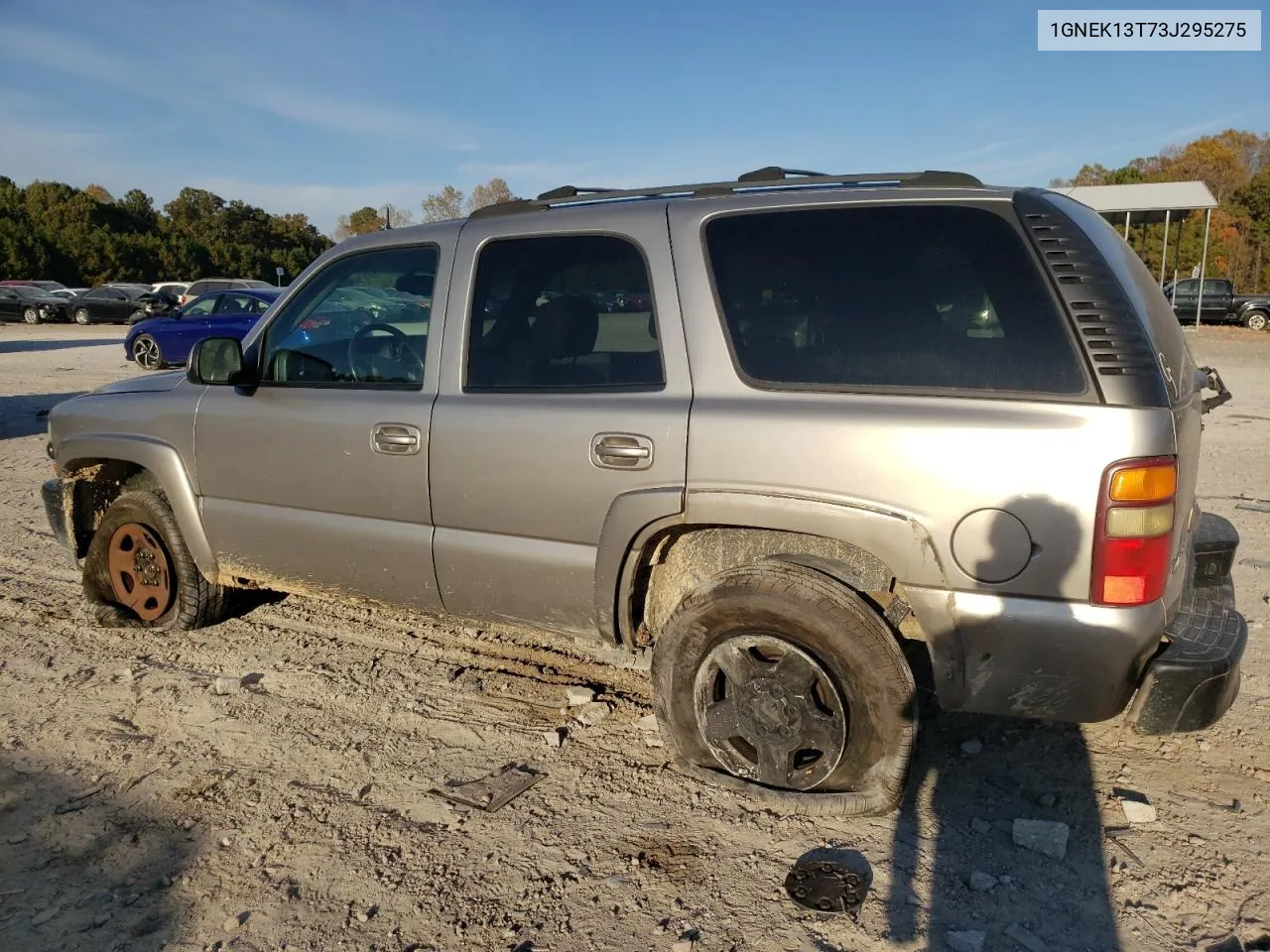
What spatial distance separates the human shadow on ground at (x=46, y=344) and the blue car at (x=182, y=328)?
6256 millimetres

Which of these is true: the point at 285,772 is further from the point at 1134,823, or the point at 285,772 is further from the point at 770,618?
the point at 1134,823

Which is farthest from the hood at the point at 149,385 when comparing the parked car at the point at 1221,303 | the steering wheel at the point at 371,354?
the parked car at the point at 1221,303

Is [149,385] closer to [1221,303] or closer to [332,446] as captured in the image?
[332,446]

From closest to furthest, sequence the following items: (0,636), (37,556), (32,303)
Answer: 1. (0,636)
2. (37,556)
3. (32,303)

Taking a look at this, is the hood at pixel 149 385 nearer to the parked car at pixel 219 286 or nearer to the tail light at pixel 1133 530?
the tail light at pixel 1133 530

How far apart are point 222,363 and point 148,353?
54.4 feet

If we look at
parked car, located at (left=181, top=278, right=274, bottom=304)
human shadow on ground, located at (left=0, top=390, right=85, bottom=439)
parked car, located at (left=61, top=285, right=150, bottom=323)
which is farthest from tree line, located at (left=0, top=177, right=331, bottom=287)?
human shadow on ground, located at (left=0, top=390, right=85, bottom=439)

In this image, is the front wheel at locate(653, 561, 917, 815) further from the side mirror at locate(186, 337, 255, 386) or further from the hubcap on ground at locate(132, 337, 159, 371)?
the hubcap on ground at locate(132, 337, 159, 371)

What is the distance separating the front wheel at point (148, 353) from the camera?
18359mm

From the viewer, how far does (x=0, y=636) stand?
184 inches

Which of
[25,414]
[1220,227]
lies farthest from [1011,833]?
[1220,227]

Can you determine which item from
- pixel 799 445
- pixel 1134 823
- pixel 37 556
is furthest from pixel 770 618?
pixel 37 556

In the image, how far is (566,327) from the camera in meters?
3.50

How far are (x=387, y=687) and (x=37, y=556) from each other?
3408 millimetres
